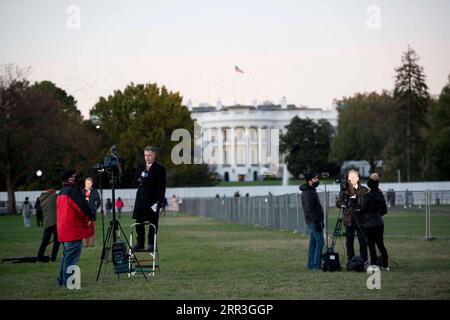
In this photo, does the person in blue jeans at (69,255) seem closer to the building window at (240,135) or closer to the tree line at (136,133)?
the tree line at (136,133)

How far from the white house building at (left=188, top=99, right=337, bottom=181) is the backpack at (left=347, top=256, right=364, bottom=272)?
139 m

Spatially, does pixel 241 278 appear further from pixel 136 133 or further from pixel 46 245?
pixel 136 133

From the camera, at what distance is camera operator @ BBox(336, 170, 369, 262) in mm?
18031

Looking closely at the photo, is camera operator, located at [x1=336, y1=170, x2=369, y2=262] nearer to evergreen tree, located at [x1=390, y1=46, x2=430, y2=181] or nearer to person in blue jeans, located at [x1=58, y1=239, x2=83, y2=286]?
person in blue jeans, located at [x1=58, y1=239, x2=83, y2=286]

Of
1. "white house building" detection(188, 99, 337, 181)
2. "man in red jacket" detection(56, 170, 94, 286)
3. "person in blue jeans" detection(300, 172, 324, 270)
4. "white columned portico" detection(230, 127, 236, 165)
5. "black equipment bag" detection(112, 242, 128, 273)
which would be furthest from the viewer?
"white columned portico" detection(230, 127, 236, 165)

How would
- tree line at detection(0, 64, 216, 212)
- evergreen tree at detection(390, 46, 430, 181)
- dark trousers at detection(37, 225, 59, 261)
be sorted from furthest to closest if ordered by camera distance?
evergreen tree at detection(390, 46, 430, 181)
tree line at detection(0, 64, 216, 212)
dark trousers at detection(37, 225, 59, 261)

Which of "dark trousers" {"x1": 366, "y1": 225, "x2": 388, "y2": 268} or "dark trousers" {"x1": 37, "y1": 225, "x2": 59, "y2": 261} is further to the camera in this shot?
"dark trousers" {"x1": 37, "y1": 225, "x2": 59, "y2": 261}

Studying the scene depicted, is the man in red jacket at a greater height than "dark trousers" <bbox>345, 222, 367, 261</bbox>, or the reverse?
the man in red jacket

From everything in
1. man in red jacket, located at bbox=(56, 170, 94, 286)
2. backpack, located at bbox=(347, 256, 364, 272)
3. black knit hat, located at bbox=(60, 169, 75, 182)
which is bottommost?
backpack, located at bbox=(347, 256, 364, 272)

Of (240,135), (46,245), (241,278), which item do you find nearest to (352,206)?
(241,278)

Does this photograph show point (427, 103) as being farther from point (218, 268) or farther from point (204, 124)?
point (218, 268)

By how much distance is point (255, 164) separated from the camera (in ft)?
531

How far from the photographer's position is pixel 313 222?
1791cm

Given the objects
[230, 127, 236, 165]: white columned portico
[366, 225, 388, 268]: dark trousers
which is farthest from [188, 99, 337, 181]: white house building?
[366, 225, 388, 268]: dark trousers
